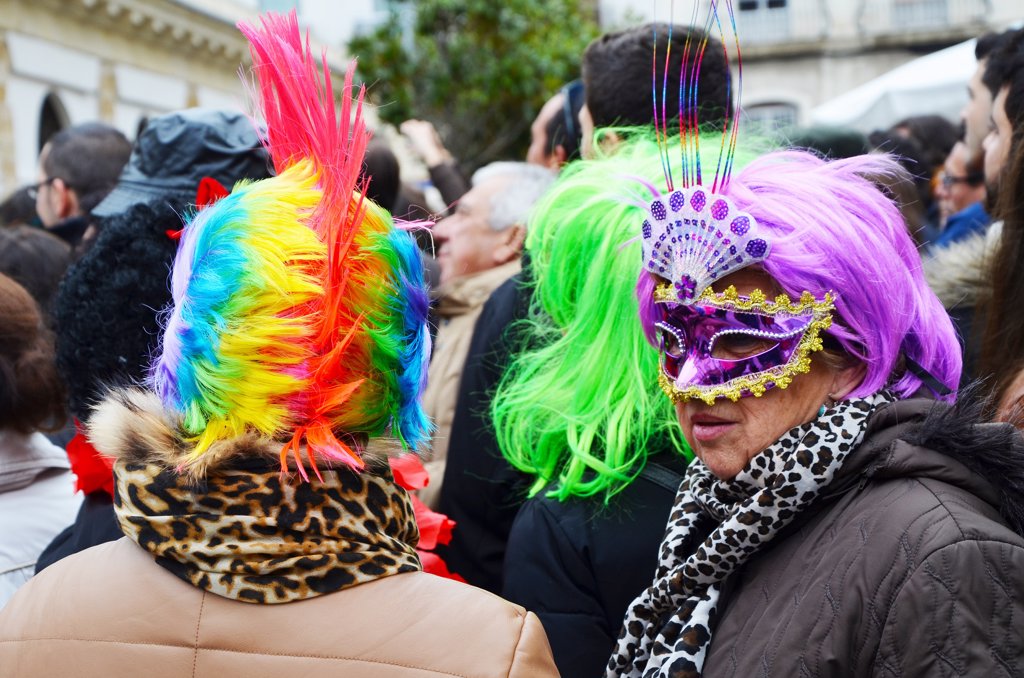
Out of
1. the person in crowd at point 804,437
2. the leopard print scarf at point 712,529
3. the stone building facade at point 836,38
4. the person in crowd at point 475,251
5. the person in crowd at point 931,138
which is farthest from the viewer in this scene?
the stone building facade at point 836,38

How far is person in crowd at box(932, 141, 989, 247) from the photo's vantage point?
4508mm

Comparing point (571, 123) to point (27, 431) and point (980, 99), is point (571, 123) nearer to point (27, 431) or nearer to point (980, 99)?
point (980, 99)

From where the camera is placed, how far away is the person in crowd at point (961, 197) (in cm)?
451

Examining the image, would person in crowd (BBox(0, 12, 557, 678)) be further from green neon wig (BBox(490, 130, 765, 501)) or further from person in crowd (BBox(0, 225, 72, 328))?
person in crowd (BBox(0, 225, 72, 328))

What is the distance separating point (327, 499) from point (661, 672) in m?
0.68

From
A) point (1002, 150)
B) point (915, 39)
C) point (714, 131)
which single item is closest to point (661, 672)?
point (714, 131)

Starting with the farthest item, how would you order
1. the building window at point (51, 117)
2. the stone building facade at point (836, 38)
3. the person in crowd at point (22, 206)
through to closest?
the stone building facade at point (836, 38) < the building window at point (51, 117) < the person in crowd at point (22, 206)

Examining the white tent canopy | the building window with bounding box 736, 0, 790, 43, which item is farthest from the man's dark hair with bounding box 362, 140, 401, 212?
the building window with bounding box 736, 0, 790, 43

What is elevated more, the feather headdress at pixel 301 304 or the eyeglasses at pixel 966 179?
the feather headdress at pixel 301 304

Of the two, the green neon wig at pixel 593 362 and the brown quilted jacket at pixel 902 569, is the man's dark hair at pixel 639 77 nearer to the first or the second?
the green neon wig at pixel 593 362

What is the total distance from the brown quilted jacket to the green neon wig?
0.50m

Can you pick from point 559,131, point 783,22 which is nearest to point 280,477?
point 559,131

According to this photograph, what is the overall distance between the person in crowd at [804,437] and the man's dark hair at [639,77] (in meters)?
0.77

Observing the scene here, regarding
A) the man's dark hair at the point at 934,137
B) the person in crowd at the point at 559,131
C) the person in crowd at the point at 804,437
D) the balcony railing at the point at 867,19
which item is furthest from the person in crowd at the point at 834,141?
the balcony railing at the point at 867,19
